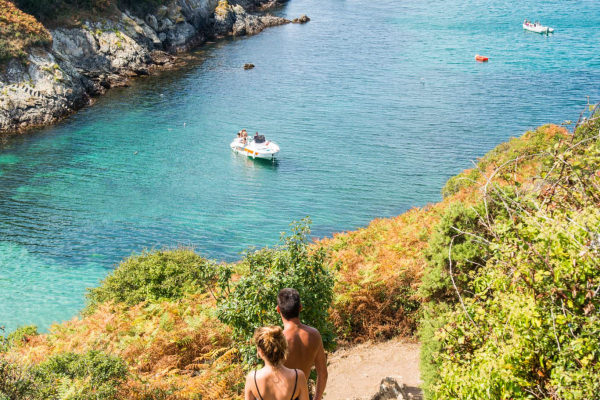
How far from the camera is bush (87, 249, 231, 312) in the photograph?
59.1 feet

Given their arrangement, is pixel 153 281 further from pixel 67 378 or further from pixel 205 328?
pixel 67 378

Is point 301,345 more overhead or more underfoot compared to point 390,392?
more overhead

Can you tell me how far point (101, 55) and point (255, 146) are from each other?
29.6 meters

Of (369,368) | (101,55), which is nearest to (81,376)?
(369,368)

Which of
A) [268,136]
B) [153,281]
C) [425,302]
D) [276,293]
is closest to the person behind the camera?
[276,293]

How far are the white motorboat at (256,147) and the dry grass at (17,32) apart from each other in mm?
24171

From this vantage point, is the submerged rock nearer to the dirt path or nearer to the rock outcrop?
the dirt path

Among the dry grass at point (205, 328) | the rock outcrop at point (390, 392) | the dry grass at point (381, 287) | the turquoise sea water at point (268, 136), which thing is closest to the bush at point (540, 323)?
the rock outcrop at point (390, 392)

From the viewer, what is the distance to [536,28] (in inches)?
3140

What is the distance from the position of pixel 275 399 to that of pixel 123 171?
37764 millimetres

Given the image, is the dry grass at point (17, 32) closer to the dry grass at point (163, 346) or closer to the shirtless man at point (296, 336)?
the dry grass at point (163, 346)

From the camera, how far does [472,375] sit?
637 cm

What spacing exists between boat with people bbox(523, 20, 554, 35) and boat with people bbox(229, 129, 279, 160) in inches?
2245

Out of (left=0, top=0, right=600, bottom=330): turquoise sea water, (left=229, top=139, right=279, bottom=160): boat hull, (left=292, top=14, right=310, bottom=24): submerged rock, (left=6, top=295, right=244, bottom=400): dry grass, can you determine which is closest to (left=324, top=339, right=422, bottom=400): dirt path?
(left=6, top=295, right=244, bottom=400): dry grass
